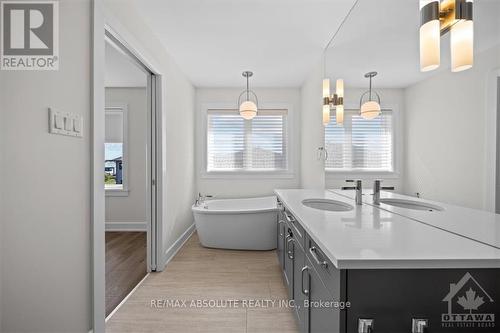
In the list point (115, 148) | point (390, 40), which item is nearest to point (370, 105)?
point (390, 40)

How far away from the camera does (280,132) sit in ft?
14.6

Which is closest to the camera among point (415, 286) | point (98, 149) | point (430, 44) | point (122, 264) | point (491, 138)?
point (415, 286)

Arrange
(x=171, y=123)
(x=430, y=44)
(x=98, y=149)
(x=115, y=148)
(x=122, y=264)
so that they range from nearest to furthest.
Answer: (x=430, y=44), (x=98, y=149), (x=122, y=264), (x=171, y=123), (x=115, y=148)

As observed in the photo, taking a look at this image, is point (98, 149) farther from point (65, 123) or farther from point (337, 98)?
point (337, 98)

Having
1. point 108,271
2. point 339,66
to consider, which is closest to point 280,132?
point 339,66

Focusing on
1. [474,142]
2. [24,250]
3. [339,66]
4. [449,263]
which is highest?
[339,66]

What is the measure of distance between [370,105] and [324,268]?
4.18 ft

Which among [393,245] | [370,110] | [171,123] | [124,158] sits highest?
[171,123]

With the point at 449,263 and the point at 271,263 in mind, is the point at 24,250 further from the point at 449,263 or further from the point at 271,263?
the point at 271,263

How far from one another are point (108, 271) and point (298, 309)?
2185 millimetres

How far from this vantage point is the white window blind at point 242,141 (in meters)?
4.41

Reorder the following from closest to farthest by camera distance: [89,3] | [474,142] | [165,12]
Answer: [474,142]
[89,3]
[165,12]

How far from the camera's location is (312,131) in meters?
3.50

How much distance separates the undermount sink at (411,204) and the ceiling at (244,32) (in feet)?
5.28
